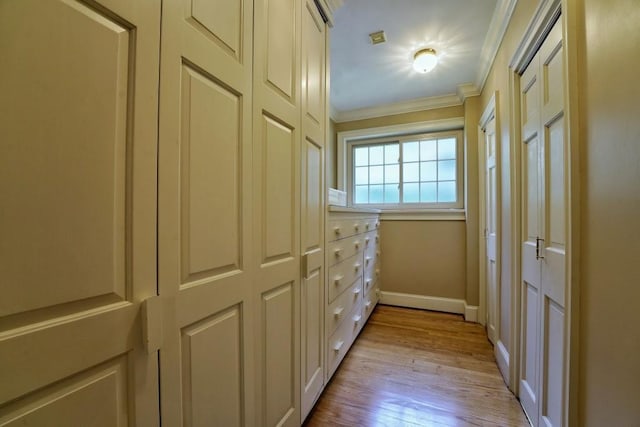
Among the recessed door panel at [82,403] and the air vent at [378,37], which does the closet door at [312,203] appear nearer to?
the air vent at [378,37]

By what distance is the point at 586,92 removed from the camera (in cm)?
89

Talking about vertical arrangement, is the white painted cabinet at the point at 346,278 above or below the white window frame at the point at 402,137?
below

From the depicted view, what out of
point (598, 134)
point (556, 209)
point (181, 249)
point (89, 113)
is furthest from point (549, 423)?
point (89, 113)

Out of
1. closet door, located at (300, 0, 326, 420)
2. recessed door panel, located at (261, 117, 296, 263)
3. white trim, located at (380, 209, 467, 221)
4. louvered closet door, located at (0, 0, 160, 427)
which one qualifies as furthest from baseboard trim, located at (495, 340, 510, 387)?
louvered closet door, located at (0, 0, 160, 427)

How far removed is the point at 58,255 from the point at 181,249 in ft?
0.81

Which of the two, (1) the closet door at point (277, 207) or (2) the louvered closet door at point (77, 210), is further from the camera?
(1) the closet door at point (277, 207)

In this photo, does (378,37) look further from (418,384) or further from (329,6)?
(418,384)

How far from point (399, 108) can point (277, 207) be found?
261cm

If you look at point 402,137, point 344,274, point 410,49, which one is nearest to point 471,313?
point 344,274

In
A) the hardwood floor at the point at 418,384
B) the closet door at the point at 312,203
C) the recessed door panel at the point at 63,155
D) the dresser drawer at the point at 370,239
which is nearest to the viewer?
the recessed door panel at the point at 63,155

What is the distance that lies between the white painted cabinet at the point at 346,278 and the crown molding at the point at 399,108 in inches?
54.2

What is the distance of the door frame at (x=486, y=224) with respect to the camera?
1.85 meters

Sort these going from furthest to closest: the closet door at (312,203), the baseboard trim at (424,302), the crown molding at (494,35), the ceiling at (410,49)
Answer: the baseboard trim at (424,302), the ceiling at (410,49), the crown molding at (494,35), the closet door at (312,203)

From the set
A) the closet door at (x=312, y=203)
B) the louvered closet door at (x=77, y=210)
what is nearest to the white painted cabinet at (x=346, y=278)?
the closet door at (x=312, y=203)
